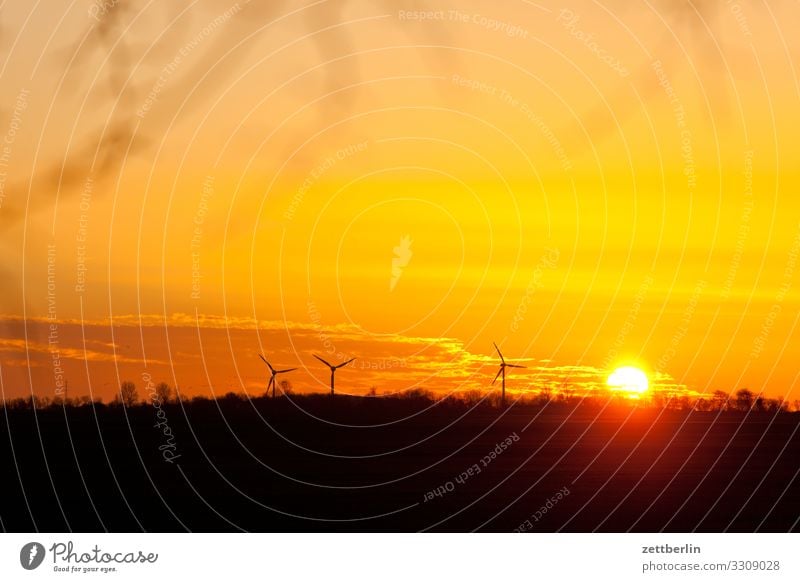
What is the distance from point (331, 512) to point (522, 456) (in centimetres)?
9801

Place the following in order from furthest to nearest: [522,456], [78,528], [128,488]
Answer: [522,456]
[128,488]
[78,528]

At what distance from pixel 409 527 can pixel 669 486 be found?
4944 centimetres

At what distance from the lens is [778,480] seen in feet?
467

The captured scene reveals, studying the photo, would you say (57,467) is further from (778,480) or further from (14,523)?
(778,480)

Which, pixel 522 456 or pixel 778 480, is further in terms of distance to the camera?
pixel 522 456

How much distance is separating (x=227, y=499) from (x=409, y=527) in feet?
82.1

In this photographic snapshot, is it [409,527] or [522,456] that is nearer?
[409,527]

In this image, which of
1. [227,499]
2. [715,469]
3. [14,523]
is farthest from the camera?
[715,469]

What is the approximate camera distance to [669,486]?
126 metres
